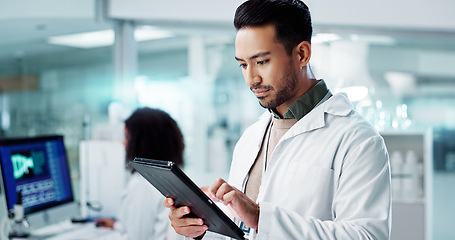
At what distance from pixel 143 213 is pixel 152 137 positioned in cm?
39

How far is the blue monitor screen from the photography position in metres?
2.16

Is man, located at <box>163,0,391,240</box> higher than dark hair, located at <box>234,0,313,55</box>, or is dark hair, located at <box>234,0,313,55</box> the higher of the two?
dark hair, located at <box>234,0,313,55</box>

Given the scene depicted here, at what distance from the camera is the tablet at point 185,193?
1.06m

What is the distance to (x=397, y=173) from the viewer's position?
3334 millimetres

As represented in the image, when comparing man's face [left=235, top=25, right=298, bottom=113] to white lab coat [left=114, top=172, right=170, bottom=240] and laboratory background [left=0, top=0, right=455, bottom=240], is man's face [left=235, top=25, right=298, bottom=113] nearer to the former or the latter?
white lab coat [left=114, top=172, right=170, bottom=240]

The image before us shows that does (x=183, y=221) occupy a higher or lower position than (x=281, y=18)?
lower

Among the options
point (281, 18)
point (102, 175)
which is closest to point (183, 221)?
point (281, 18)

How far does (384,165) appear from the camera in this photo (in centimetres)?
118

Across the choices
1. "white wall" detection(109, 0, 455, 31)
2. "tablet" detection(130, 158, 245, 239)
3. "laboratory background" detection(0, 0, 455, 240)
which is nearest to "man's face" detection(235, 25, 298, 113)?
"tablet" detection(130, 158, 245, 239)

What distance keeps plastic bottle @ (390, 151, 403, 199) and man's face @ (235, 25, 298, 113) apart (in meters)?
2.31

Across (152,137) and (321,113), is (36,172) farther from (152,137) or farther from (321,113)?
(321,113)

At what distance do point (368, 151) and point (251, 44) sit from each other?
423 mm

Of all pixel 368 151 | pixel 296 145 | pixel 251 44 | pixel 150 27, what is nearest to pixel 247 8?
pixel 251 44

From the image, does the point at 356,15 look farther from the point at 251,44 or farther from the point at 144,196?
the point at 251,44
